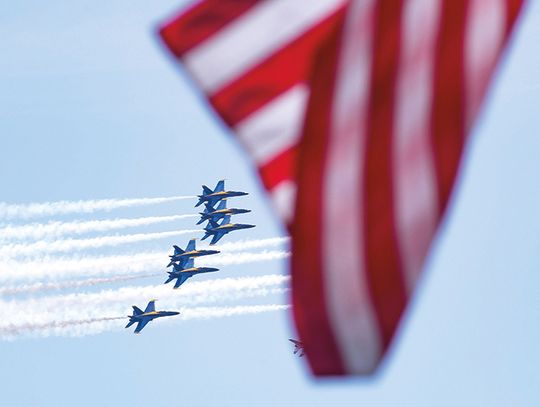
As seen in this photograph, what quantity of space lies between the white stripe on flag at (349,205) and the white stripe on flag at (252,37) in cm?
43

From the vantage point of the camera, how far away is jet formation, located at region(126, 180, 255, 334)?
125 meters

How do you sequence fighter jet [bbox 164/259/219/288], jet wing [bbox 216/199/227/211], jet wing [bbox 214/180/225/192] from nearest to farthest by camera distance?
1. fighter jet [bbox 164/259/219/288]
2. jet wing [bbox 216/199/227/211]
3. jet wing [bbox 214/180/225/192]

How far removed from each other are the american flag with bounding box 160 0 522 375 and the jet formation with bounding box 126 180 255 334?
112m

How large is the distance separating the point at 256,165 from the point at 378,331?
1.78 m

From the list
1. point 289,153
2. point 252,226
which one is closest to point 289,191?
point 289,153

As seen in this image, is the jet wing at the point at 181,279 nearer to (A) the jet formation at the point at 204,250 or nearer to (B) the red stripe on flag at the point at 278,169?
(A) the jet formation at the point at 204,250

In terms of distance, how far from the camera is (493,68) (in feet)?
40.5

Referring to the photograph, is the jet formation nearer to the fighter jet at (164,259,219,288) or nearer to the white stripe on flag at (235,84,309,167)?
the fighter jet at (164,259,219,288)

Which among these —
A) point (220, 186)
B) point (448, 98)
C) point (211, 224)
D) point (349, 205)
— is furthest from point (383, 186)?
point (220, 186)

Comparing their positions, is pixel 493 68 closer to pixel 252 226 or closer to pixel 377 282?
pixel 377 282

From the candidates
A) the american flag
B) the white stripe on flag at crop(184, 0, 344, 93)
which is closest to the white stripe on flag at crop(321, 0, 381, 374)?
the american flag

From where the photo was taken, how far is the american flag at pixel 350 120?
12.5m

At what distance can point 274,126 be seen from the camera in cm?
1321

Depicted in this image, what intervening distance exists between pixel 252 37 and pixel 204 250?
113443mm
